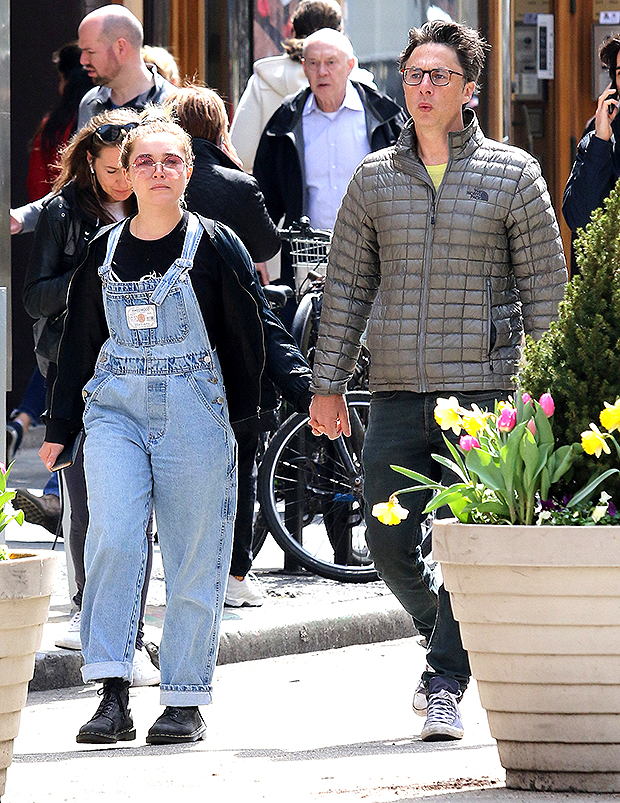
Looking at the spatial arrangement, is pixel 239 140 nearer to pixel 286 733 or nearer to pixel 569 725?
pixel 286 733

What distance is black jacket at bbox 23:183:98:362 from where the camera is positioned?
6270 millimetres

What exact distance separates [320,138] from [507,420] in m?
4.63

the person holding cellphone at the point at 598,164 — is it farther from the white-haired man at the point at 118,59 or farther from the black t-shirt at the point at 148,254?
the white-haired man at the point at 118,59

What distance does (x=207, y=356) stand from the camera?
16.6ft

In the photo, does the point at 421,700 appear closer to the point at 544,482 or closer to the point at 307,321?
the point at 544,482

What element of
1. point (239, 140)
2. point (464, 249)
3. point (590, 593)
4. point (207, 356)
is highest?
point (239, 140)

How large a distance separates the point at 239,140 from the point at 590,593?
224 inches


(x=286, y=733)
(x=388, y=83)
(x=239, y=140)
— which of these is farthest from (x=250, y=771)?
(x=388, y=83)

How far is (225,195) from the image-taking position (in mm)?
6867

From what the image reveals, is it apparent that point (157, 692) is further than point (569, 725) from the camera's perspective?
Yes

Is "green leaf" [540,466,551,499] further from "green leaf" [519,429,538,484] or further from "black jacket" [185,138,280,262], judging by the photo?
"black jacket" [185,138,280,262]

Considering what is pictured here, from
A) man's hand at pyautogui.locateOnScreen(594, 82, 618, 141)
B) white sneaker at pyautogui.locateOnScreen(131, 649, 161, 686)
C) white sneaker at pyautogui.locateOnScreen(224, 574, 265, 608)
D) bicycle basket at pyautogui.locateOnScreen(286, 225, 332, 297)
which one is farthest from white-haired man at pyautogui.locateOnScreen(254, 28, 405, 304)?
white sneaker at pyautogui.locateOnScreen(131, 649, 161, 686)

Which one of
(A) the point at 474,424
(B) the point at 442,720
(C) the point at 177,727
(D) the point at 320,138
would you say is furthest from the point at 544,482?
(D) the point at 320,138

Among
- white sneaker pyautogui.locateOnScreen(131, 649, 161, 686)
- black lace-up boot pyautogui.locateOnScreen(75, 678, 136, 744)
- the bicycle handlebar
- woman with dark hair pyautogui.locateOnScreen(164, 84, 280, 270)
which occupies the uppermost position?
woman with dark hair pyautogui.locateOnScreen(164, 84, 280, 270)
